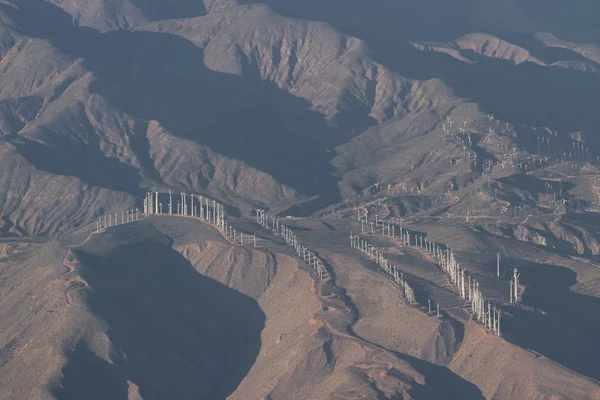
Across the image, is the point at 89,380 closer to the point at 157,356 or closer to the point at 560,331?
the point at 157,356

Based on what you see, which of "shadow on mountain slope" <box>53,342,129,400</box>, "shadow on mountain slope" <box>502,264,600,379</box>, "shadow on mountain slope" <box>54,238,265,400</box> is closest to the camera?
"shadow on mountain slope" <box>53,342,129,400</box>

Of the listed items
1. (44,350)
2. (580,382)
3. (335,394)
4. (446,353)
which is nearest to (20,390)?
(44,350)

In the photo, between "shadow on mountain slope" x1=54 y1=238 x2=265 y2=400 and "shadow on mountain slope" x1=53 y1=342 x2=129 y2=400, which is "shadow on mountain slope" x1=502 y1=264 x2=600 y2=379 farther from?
"shadow on mountain slope" x1=53 y1=342 x2=129 y2=400

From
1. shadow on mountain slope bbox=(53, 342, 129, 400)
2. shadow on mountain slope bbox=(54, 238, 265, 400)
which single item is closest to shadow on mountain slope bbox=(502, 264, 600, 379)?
shadow on mountain slope bbox=(54, 238, 265, 400)

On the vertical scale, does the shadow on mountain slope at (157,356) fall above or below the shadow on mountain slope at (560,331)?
below

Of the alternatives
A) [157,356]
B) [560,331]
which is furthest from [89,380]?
[560,331]

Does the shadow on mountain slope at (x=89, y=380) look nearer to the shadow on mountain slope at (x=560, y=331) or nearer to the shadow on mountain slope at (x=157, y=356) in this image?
the shadow on mountain slope at (x=157, y=356)

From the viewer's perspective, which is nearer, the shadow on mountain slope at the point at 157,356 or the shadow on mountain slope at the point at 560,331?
the shadow on mountain slope at the point at 157,356

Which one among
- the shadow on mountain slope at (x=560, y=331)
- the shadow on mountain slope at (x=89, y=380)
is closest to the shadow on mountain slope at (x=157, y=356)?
the shadow on mountain slope at (x=89, y=380)

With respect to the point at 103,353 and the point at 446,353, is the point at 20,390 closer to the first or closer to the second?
the point at 103,353

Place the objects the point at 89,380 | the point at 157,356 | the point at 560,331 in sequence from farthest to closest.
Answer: the point at 560,331, the point at 157,356, the point at 89,380

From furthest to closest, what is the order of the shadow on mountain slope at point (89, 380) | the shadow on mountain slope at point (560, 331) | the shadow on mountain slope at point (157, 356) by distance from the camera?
the shadow on mountain slope at point (560, 331), the shadow on mountain slope at point (157, 356), the shadow on mountain slope at point (89, 380)
